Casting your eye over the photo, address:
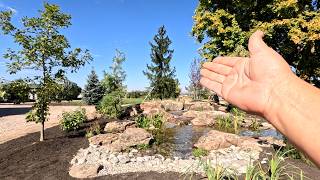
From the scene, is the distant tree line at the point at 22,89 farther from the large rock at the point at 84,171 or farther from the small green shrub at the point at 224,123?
the small green shrub at the point at 224,123

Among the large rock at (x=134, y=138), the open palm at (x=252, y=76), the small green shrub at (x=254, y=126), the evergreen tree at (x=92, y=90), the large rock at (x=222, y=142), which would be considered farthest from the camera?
the evergreen tree at (x=92, y=90)

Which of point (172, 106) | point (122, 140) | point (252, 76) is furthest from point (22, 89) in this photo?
point (172, 106)

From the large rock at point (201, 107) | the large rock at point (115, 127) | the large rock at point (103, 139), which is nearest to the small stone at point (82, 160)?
the large rock at point (103, 139)

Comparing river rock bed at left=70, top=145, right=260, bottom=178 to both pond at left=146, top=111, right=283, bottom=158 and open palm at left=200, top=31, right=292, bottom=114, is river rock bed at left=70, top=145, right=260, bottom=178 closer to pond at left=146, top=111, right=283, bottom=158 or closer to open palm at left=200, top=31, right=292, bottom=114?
pond at left=146, top=111, right=283, bottom=158

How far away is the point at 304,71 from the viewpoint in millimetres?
22000

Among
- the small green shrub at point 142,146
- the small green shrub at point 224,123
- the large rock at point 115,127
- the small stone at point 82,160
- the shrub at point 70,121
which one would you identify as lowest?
the small stone at point 82,160

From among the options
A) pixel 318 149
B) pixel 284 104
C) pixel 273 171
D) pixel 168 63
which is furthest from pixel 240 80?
pixel 168 63

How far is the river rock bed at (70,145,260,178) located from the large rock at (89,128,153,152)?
30cm

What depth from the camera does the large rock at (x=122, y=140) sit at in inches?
404

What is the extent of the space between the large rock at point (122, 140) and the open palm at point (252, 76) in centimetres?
733

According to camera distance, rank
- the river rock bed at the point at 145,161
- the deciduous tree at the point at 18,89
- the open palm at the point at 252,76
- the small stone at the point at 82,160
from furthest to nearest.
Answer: the deciduous tree at the point at 18,89 → the small stone at the point at 82,160 → the river rock bed at the point at 145,161 → the open palm at the point at 252,76

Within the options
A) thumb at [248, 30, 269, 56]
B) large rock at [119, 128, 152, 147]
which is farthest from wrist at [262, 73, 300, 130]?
large rock at [119, 128, 152, 147]

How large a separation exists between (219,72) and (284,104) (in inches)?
42.3

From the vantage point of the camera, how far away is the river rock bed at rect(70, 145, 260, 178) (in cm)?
776
